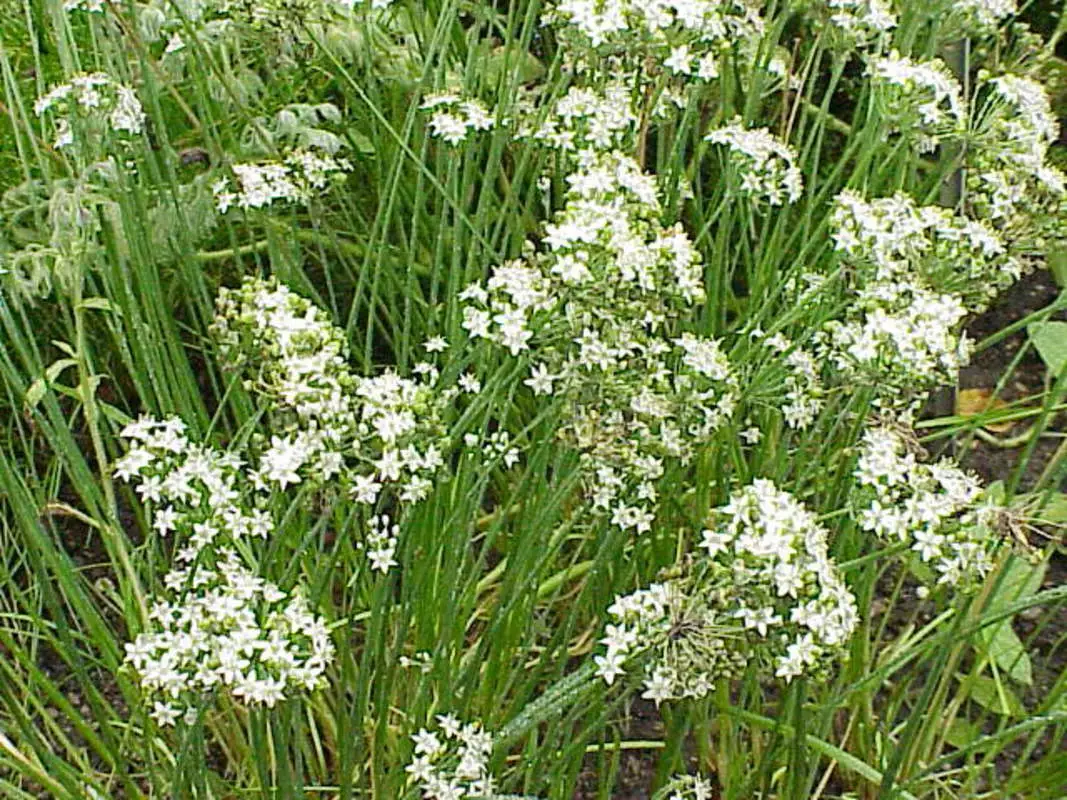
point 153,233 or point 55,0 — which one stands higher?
point 55,0

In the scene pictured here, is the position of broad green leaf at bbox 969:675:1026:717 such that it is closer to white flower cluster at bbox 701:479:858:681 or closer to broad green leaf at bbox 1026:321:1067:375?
broad green leaf at bbox 1026:321:1067:375

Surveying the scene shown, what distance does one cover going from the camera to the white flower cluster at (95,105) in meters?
1.45

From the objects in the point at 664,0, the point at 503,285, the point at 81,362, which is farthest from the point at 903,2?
the point at 81,362

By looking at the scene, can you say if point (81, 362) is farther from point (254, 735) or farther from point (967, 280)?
point (967, 280)

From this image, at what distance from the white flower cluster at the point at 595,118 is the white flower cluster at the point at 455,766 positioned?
61 centimetres

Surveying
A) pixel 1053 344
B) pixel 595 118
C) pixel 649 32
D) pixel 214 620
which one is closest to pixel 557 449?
pixel 595 118

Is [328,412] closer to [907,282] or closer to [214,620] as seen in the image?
[214,620]

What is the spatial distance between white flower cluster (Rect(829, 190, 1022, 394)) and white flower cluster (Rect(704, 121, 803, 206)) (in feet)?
0.59

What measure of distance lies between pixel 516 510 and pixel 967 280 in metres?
0.87

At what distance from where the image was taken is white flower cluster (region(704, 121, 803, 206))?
1.48 m

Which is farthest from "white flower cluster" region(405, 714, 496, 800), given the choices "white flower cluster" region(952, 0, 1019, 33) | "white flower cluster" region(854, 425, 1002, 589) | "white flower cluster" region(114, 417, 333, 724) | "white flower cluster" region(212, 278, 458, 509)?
"white flower cluster" region(952, 0, 1019, 33)

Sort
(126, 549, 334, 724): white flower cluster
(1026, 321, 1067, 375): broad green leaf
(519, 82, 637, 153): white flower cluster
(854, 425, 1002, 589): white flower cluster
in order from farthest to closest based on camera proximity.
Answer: (1026, 321, 1067, 375): broad green leaf → (519, 82, 637, 153): white flower cluster → (854, 425, 1002, 589): white flower cluster → (126, 549, 334, 724): white flower cluster

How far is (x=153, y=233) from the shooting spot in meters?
1.72

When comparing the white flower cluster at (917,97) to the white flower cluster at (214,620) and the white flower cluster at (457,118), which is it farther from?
the white flower cluster at (214,620)
